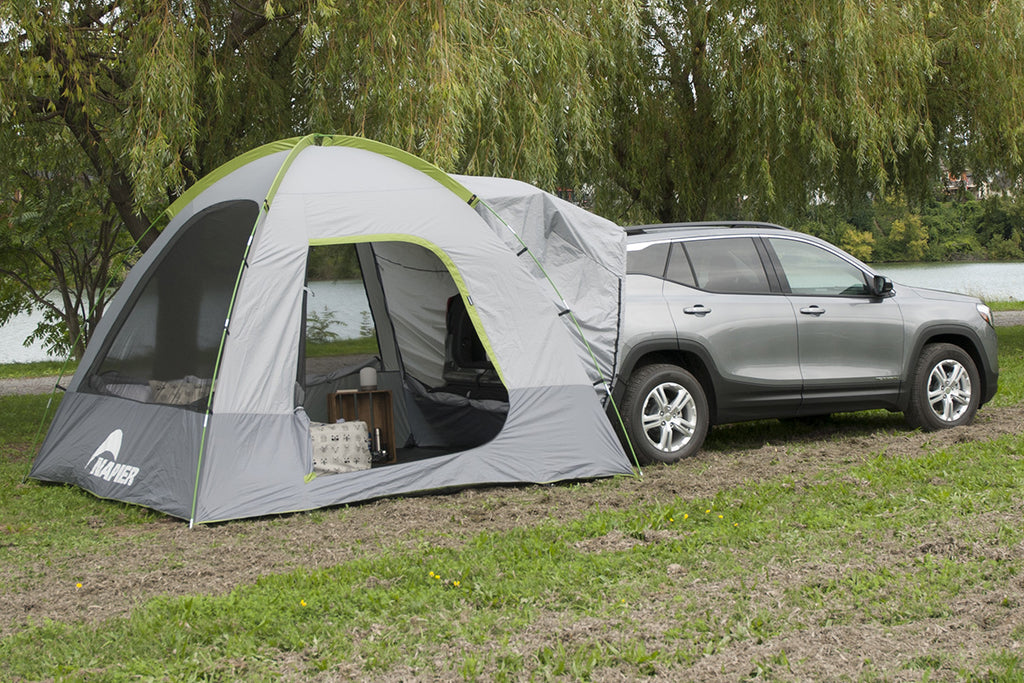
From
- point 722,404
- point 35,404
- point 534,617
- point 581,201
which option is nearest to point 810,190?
point 581,201

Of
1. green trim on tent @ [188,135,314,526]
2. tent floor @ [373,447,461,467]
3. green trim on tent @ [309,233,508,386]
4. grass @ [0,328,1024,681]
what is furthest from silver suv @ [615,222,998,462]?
green trim on tent @ [188,135,314,526]

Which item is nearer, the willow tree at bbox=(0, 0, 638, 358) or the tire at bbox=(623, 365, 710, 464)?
the tire at bbox=(623, 365, 710, 464)

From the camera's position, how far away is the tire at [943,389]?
8.94 meters

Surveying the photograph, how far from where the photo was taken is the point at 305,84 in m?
10.6

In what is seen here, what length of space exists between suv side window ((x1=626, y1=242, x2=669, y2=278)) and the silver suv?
0.03ft

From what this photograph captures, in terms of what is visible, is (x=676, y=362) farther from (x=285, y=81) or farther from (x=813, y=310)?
(x=285, y=81)

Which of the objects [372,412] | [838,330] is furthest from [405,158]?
[838,330]

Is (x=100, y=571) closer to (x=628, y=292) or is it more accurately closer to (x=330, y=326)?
(x=330, y=326)

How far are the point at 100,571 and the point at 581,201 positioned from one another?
417 inches

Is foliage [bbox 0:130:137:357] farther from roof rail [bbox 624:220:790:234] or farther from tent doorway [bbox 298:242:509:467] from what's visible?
roof rail [bbox 624:220:790:234]

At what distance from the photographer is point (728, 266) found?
27.5 feet

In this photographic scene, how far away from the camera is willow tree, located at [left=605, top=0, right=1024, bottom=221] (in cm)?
1215

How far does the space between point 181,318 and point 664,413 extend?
3515 mm

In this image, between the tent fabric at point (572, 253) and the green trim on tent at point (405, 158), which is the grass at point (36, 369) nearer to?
the green trim on tent at point (405, 158)
